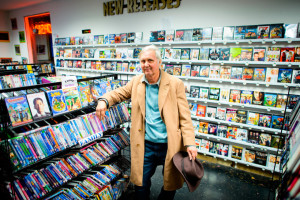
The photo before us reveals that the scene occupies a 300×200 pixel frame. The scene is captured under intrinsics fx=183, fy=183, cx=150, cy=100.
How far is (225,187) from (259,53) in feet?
7.26

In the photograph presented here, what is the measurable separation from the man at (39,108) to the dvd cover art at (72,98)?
236 mm

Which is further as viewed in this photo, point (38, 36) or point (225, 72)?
point (38, 36)

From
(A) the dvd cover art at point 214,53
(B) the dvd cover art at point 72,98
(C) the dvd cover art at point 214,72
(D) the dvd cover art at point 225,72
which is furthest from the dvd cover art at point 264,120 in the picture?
(B) the dvd cover art at point 72,98

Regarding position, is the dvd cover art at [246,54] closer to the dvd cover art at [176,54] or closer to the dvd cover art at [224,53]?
the dvd cover art at [224,53]

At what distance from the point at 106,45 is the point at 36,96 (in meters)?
3.35

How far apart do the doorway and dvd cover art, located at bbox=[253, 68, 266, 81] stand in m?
7.61

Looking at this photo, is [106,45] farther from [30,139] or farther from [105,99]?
[30,139]

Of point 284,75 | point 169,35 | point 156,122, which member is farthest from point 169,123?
point 169,35

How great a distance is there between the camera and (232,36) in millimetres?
3129

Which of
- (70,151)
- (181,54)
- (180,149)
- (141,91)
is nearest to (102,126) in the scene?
(70,151)

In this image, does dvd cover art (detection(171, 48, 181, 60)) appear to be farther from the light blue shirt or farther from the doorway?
the doorway

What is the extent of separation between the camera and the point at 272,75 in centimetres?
296

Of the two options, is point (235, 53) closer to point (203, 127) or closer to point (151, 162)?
point (203, 127)

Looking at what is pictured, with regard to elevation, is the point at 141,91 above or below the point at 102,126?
above
